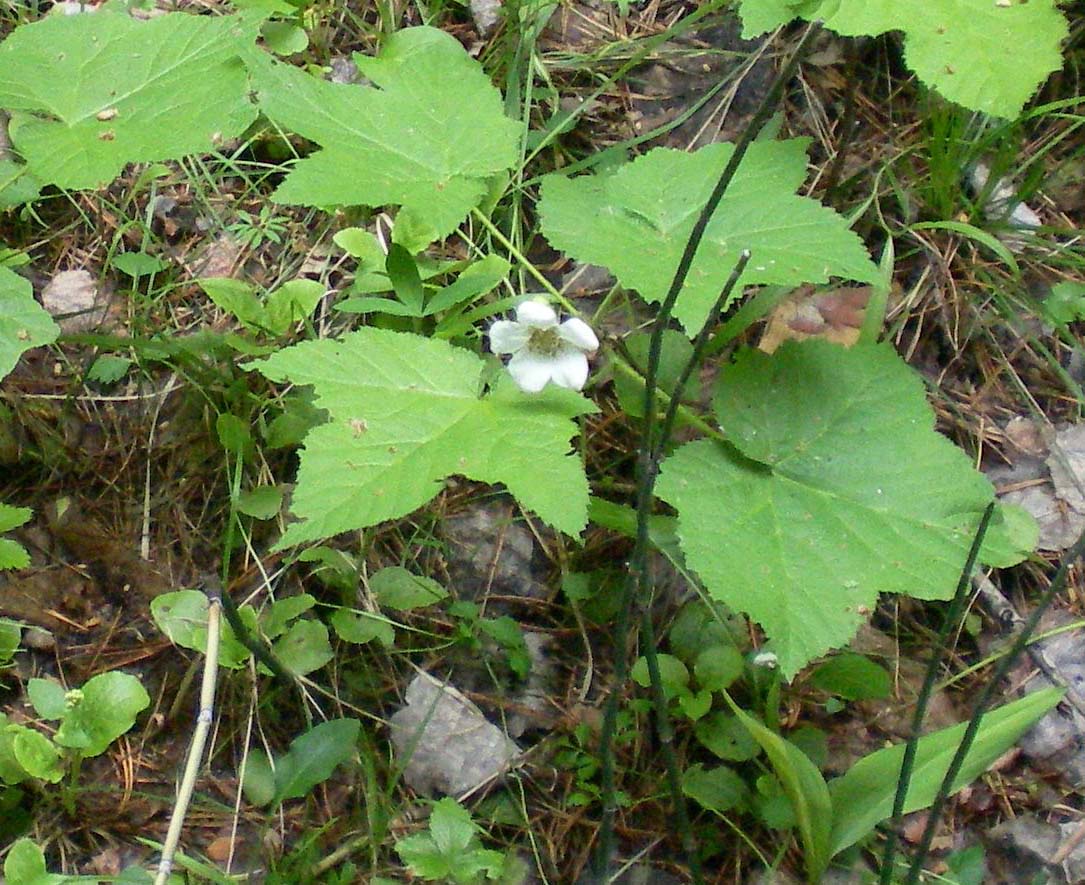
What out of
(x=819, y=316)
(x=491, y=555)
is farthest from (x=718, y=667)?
(x=819, y=316)

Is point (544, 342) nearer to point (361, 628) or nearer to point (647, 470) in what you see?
point (647, 470)

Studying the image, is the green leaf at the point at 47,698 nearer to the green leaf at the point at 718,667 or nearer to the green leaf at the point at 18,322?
the green leaf at the point at 18,322

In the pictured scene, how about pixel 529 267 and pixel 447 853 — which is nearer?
pixel 447 853

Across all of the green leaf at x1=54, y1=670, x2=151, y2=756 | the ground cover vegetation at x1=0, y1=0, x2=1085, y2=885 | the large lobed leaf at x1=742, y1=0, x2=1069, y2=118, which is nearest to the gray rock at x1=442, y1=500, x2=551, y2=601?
the ground cover vegetation at x1=0, y1=0, x2=1085, y2=885

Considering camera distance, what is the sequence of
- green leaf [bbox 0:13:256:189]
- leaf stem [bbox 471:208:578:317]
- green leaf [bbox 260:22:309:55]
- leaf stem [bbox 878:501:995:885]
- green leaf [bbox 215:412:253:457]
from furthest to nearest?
green leaf [bbox 260:22:309:55] < green leaf [bbox 215:412:253:457] < leaf stem [bbox 471:208:578:317] < green leaf [bbox 0:13:256:189] < leaf stem [bbox 878:501:995:885]

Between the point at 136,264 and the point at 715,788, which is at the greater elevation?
the point at 136,264

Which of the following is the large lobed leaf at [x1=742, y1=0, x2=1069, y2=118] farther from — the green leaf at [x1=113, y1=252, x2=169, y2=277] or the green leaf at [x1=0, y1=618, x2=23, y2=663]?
the green leaf at [x1=0, y1=618, x2=23, y2=663]
